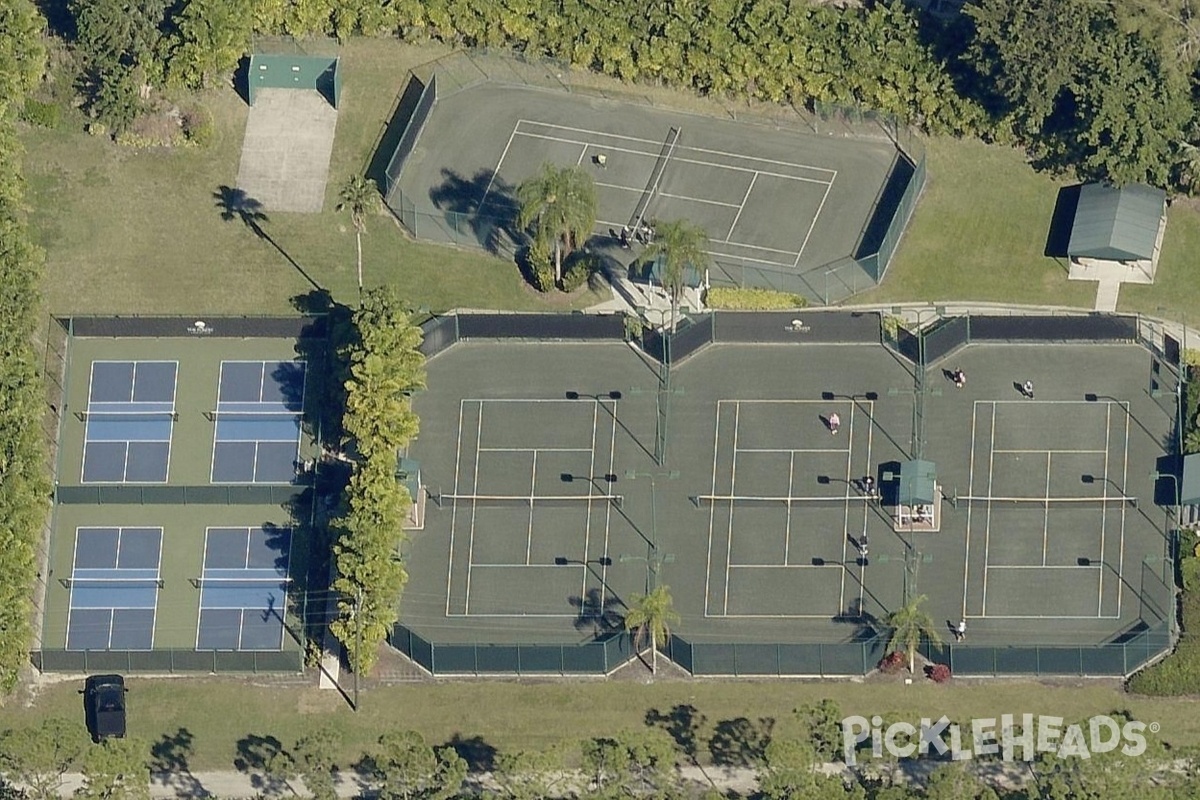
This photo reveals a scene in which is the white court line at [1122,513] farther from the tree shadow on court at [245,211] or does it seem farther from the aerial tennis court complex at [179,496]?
the tree shadow on court at [245,211]

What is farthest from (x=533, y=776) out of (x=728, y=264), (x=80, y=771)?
(x=728, y=264)

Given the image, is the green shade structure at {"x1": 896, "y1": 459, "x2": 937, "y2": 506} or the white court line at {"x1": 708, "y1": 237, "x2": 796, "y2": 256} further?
the white court line at {"x1": 708, "y1": 237, "x2": 796, "y2": 256}

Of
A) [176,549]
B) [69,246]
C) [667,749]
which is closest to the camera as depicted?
[667,749]

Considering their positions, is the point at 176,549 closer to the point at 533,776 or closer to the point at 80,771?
the point at 80,771

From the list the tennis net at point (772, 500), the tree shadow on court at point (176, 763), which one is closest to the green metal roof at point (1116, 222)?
the tennis net at point (772, 500)

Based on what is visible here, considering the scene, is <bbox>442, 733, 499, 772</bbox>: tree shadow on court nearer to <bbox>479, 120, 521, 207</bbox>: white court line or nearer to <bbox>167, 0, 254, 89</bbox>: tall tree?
<bbox>479, 120, 521, 207</bbox>: white court line

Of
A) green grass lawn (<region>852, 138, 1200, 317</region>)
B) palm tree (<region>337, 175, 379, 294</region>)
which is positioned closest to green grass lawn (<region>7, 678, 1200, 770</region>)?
green grass lawn (<region>852, 138, 1200, 317</region>)
